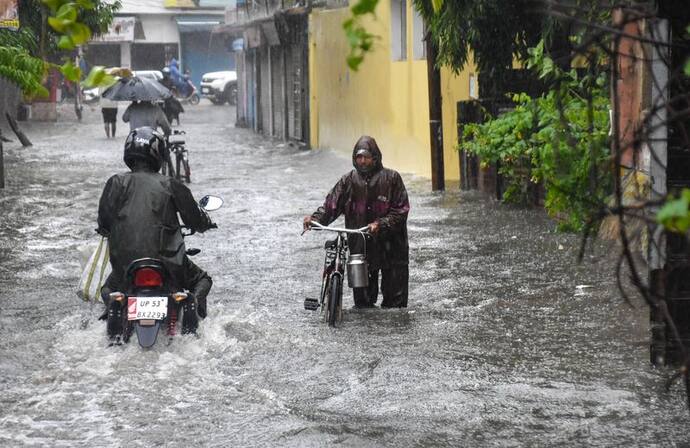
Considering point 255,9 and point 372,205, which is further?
point 255,9

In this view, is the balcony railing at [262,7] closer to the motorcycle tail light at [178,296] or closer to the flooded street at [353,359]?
the flooded street at [353,359]

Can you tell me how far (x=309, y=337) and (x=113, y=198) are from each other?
1.85 metres

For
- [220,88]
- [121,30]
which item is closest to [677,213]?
[220,88]

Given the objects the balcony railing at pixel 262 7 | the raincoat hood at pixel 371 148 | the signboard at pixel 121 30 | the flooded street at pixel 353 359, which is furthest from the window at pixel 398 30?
the signboard at pixel 121 30

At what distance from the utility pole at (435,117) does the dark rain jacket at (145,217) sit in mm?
10829

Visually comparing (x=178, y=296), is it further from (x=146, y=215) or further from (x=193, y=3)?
(x=193, y=3)

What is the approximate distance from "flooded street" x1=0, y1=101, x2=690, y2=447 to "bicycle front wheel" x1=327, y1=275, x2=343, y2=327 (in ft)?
0.32

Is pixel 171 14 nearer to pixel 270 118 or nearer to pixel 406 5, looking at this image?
pixel 270 118

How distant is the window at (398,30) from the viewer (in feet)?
76.3

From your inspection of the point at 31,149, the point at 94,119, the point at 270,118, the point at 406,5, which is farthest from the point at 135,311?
the point at 94,119

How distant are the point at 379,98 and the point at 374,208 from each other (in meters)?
15.6

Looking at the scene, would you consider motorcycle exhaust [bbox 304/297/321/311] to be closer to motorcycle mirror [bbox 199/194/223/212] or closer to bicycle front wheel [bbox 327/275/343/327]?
bicycle front wheel [bbox 327/275/343/327]

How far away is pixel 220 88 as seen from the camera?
2298 inches

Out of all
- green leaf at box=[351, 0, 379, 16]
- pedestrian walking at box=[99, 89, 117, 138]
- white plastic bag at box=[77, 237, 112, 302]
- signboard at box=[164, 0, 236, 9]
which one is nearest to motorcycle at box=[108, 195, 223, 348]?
white plastic bag at box=[77, 237, 112, 302]
